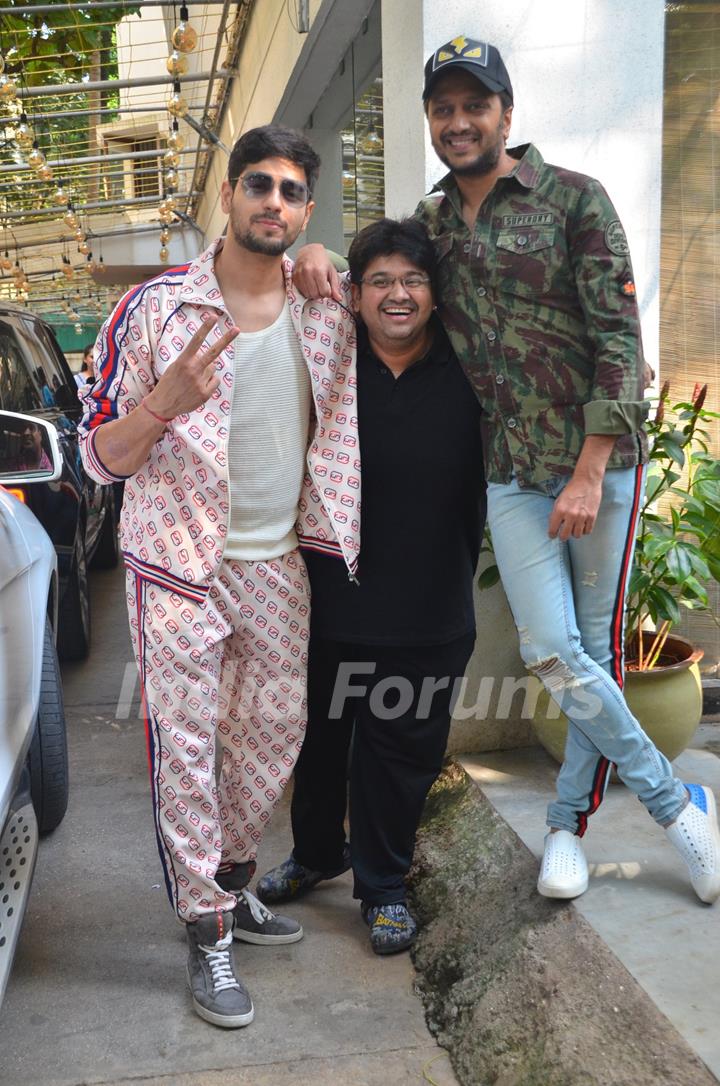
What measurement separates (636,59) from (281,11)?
4.02 meters

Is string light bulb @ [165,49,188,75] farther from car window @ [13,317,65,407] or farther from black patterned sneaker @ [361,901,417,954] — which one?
black patterned sneaker @ [361,901,417,954]

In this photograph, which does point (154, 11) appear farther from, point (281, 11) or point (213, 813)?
point (213, 813)

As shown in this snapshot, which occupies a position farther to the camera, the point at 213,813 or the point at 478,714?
the point at 478,714

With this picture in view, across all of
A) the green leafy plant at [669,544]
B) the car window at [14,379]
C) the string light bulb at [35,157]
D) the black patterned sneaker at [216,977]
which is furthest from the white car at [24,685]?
the string light bulb at [35,157]

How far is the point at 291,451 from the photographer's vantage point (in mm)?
2768

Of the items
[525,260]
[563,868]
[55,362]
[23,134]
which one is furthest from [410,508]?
[23,134]

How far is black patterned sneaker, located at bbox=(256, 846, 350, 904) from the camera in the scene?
129 inches

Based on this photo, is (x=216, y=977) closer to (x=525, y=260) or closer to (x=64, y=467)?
(x=525, y=260)

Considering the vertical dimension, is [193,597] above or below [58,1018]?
above

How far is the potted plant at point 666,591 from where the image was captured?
348 cm

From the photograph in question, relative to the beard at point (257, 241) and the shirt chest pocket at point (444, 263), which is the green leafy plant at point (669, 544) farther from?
the beard at point (257, 241)

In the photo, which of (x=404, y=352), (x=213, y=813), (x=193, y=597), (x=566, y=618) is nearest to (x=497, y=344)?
(x=404, y=352)

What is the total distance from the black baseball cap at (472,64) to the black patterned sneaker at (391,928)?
2.13 meters

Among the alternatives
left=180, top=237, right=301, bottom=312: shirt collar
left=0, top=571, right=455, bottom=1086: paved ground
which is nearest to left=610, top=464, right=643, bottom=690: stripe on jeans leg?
left=0, top=571, right=455, bottom=1086: paved ground
